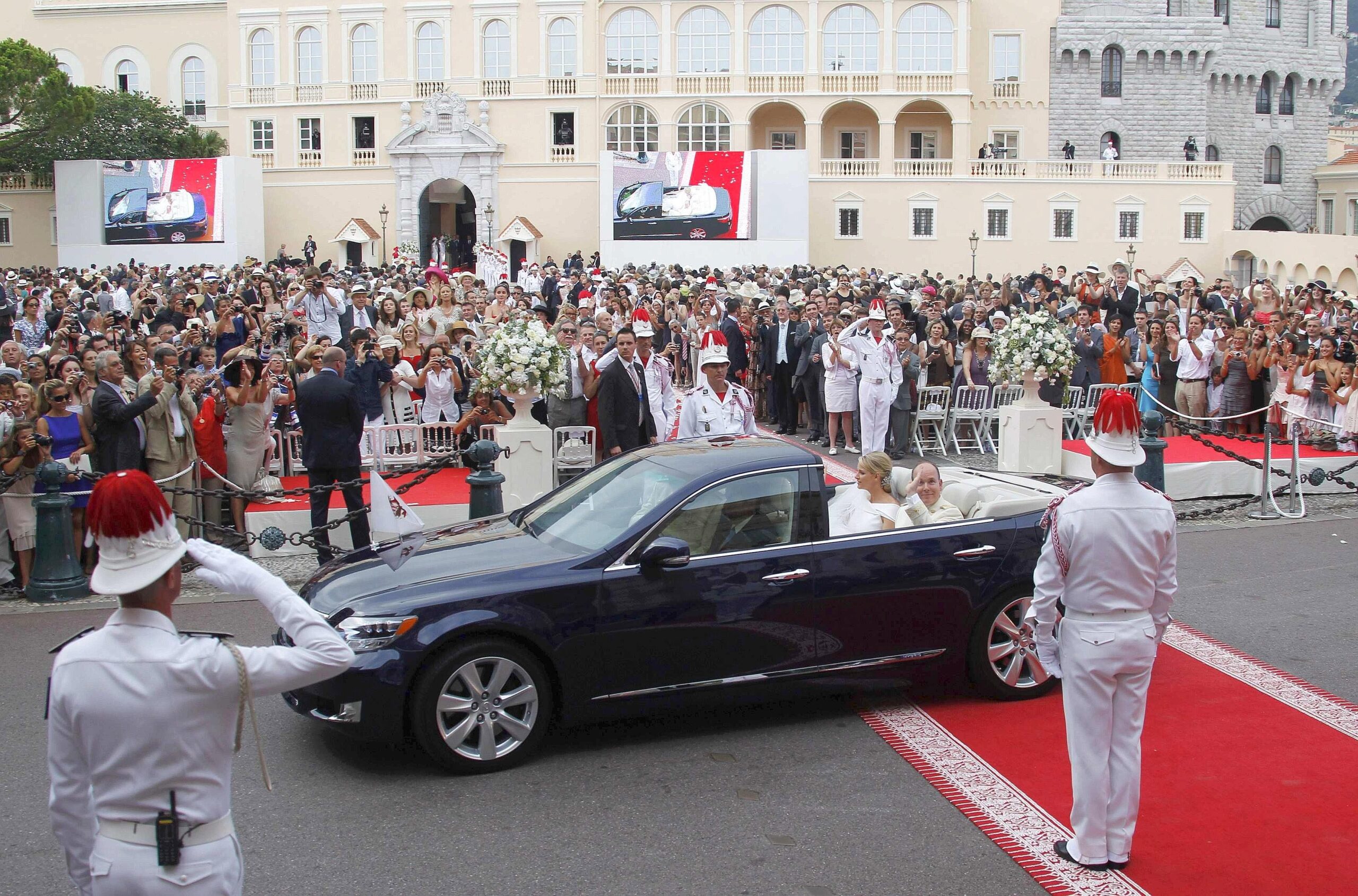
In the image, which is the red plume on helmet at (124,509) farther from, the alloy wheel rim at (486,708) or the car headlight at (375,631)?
the alloy wheel rim at (486,708)

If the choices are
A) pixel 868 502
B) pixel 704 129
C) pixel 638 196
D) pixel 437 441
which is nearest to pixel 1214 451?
pixel 868 502

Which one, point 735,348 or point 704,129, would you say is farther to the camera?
point 704,129

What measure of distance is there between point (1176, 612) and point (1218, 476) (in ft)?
16.5

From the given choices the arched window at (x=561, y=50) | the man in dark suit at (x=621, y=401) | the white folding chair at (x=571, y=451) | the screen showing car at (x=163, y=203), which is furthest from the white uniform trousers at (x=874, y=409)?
the arched window at (x=561, y=50)

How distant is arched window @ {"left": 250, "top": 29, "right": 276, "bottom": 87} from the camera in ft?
190

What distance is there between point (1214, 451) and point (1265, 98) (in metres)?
59.9

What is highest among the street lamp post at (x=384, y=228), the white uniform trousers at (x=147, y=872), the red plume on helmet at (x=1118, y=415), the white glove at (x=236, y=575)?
the street lamp post at (x=384, y=228)

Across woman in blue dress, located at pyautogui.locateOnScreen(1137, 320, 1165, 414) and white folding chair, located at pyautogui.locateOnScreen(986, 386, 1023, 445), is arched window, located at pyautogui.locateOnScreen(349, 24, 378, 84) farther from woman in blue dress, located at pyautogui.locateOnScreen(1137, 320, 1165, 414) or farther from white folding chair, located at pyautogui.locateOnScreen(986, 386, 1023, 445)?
woman in blue dress, located at pyautogui.locateOnScreen(1137, 320, 1165, 414)

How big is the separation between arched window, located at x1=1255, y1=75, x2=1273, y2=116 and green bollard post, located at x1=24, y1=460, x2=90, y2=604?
6789 cm

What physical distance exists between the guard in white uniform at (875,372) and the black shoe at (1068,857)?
9.91m

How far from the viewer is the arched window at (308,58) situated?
57.6m

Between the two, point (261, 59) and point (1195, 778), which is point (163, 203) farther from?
point (1195, 778)

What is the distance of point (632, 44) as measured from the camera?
5628 cm

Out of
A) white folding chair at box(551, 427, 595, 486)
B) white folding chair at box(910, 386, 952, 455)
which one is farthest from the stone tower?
white folding chair at box(551, 427, 595, 486)
